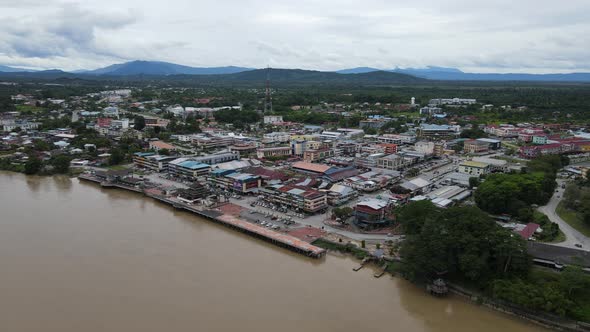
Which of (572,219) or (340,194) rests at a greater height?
(340,194)

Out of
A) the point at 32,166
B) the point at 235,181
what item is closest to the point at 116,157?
the point at 32,166

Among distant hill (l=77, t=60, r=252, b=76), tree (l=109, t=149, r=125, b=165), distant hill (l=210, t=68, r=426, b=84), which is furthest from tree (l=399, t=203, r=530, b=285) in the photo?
distant hill (l=77, t=60, r=252, b=76)

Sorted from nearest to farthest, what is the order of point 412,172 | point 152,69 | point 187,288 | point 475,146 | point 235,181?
point 187,288 < point 235,181 < point 412,172 < point 475,146 < point 152,69

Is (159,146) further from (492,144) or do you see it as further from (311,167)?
(492,144)

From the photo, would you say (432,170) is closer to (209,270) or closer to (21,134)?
(209,270)

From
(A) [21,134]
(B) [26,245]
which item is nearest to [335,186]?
(B) [26,245]

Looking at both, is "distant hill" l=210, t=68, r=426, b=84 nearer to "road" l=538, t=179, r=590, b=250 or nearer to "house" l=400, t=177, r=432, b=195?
"house" l=400, t=177, r=432, b=195

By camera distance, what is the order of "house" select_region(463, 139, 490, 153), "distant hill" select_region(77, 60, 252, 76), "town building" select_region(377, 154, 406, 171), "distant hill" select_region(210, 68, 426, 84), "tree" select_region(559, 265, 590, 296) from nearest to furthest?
"tree" select_region(559, 265, 590, 296), "town building" select_region(377, 154, 406, 171), "house" select_region(463, 139, 490, 153), "distant hill" select_region(210, 68, 426, 84), "distant hill" select_region(77, 60, 252, 76)
